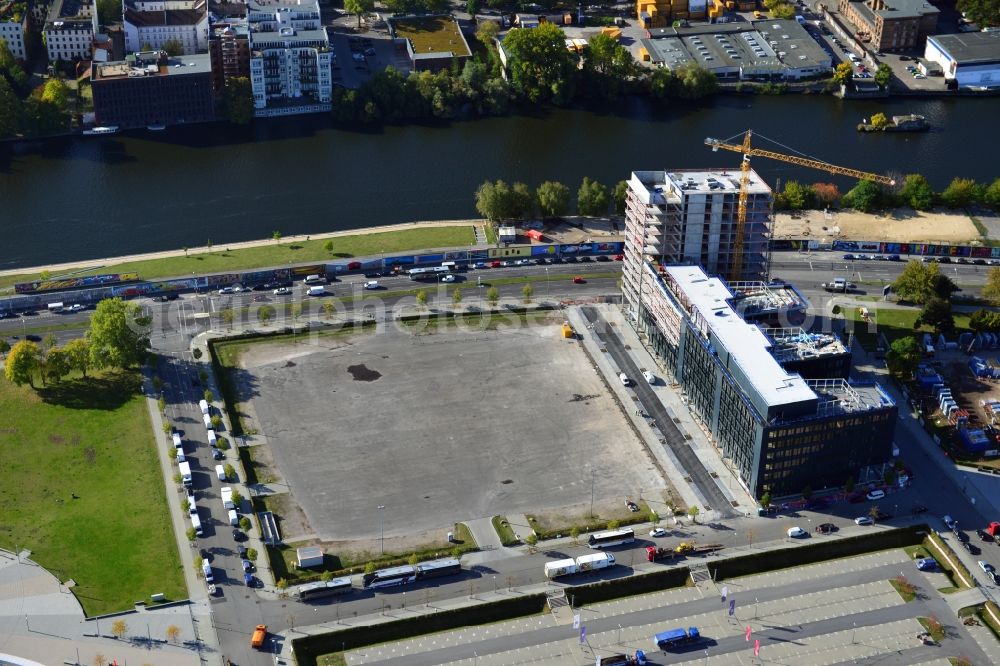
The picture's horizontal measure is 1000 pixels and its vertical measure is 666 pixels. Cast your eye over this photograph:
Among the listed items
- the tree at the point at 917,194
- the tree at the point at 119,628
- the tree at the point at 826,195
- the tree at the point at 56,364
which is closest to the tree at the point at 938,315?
the tree at the point at 917,194

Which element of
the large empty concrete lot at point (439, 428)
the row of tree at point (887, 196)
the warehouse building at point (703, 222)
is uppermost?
the warehouse building at point (703, 222)

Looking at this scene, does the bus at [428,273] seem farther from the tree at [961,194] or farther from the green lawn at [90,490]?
the tree at [961,194]

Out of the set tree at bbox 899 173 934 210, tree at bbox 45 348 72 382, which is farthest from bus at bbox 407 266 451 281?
tree at bbox 899 173 934 210

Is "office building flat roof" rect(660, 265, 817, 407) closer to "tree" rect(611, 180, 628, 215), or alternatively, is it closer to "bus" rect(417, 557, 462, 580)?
"tree" rect(611, 180, 628, 215)

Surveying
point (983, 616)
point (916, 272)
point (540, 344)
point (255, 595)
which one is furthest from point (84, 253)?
point (983, 616)

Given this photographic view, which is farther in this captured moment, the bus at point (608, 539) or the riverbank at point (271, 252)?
the riverbank at point (271, 252)

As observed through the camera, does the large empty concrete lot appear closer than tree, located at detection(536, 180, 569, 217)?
Yes
